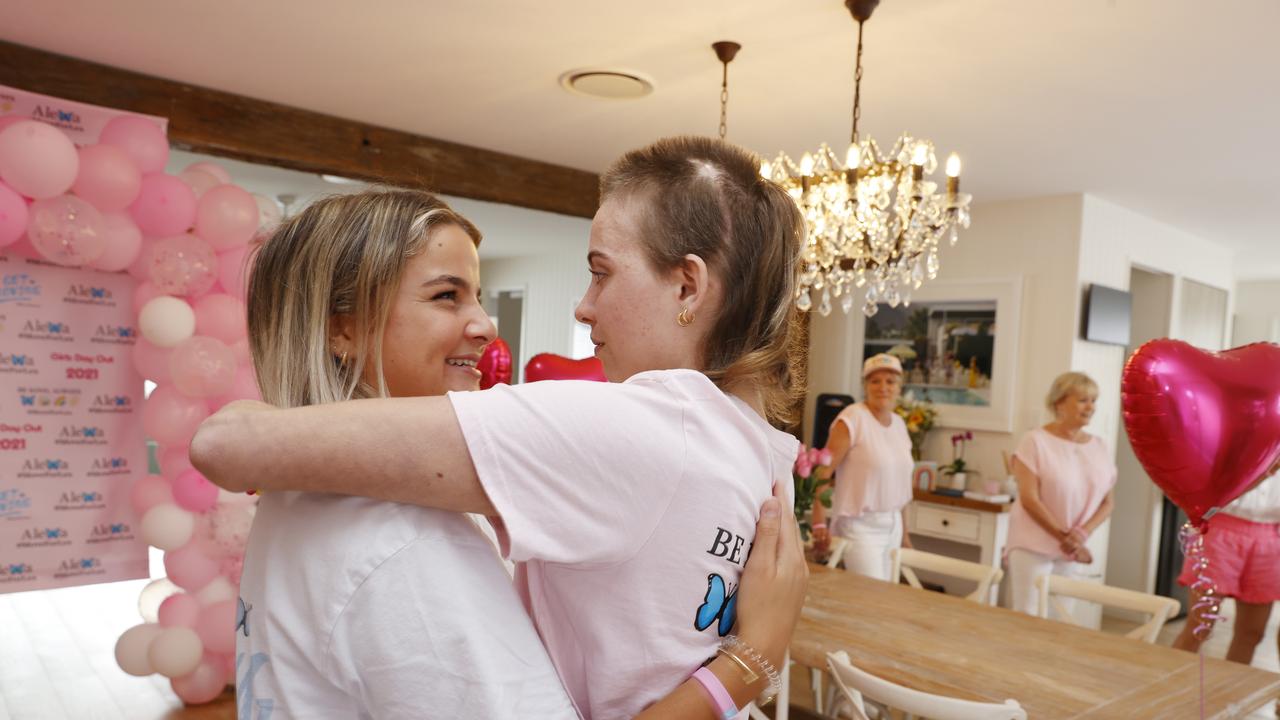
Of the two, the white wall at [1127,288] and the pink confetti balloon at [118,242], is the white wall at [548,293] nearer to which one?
the white wall at [1127,288]

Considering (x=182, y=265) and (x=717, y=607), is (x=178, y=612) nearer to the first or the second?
(x=182, y=265)

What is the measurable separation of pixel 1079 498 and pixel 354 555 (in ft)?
13.1

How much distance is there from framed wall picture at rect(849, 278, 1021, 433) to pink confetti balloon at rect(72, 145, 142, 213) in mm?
4665

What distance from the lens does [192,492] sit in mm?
3414

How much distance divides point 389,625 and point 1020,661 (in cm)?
226

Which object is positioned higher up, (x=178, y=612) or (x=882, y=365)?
(x=882, y=365)

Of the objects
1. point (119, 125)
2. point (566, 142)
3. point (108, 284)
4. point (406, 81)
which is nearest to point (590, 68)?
point (406, 81)

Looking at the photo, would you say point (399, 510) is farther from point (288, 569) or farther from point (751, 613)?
point (751, 613)

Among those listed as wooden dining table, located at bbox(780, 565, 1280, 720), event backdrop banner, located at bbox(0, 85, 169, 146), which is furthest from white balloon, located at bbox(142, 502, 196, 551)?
wooden dining table, located at bbox(780, 565, 1280, 720)

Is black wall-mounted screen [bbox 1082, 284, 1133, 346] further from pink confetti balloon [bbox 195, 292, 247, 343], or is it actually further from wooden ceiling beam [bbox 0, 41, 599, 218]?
pink confetti balloon [bbox 195, 292, 247, 343]

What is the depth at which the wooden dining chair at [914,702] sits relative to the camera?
1.79 metres

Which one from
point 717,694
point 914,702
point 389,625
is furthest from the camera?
point 914,702

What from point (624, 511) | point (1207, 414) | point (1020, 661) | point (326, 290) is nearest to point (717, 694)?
point (624, 511)

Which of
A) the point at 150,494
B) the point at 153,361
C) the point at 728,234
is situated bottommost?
the point at 150,494
